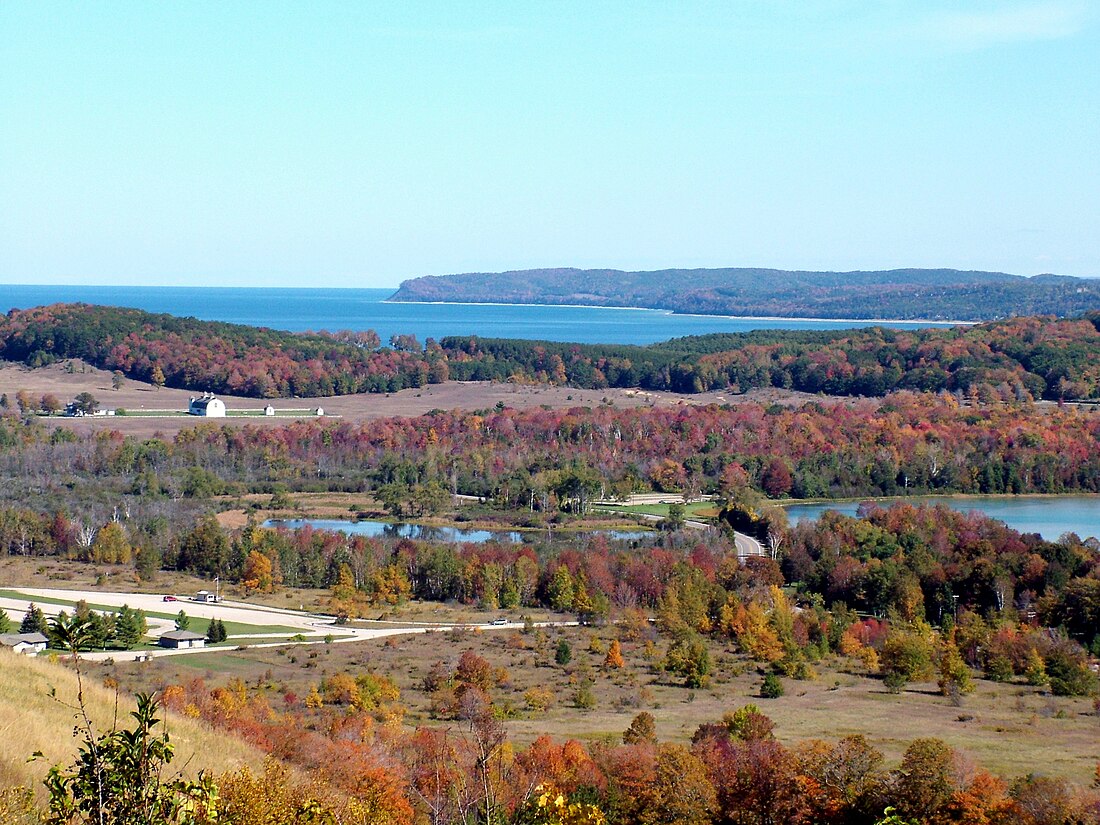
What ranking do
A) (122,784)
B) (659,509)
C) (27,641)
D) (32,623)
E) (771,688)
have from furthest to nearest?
(659,509) → (32,623) → (27,641) → (771,688) → (122,784)

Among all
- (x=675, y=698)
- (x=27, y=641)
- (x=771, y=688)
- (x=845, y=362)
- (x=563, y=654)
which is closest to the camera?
(x=675, y=698)

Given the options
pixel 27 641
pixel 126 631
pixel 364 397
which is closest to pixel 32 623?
pixel 27 641

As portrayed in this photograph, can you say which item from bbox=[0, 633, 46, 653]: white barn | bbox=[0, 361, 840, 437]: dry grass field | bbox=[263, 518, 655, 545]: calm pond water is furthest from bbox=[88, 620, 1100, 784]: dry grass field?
bbox=[0, 361, 840, 437]: dry grass field

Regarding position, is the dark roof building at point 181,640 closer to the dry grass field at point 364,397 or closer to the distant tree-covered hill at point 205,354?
the dry grass field at point 364,397

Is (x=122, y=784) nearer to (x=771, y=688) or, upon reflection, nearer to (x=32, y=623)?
(x=771, y=688)

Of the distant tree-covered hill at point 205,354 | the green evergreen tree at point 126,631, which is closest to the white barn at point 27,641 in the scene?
the green evergreen tree at point 126,631
